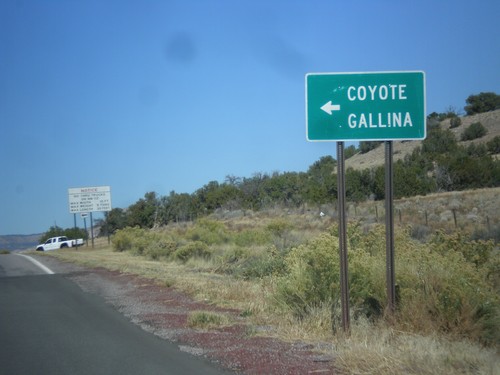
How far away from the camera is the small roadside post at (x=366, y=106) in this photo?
29.7 feet

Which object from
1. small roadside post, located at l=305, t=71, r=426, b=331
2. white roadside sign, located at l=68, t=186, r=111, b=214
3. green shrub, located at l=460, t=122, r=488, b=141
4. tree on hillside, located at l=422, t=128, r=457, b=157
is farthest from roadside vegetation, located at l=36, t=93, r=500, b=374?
green shrub, located at l=460, t=122, r=488, b=141

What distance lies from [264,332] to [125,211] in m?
76.5

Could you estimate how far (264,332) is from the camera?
390 inches

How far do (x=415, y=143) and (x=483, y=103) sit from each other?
1907 cm

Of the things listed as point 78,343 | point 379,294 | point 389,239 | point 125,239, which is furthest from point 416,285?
point 125,239

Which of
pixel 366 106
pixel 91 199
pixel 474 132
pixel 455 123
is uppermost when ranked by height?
pixel 455 123

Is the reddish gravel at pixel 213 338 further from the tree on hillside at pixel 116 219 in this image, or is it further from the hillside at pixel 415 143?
the tree on hillside at pixel 116 219

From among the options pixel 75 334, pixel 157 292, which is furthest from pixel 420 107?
pixel 157 292

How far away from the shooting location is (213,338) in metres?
9.62

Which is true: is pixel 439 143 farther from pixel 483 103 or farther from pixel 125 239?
pixel 125 239

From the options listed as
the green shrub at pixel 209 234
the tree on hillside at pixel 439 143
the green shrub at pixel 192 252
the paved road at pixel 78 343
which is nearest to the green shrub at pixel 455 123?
the tree on hillside at pixel 439 143

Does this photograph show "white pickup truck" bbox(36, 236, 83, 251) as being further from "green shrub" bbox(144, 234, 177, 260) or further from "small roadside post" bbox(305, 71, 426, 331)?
"small roadside post" bbox(305, 71, 426, 331)

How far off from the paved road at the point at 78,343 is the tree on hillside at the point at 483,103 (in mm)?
79224

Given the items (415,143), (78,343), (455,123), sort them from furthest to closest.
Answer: (455,123) → (415,143) → (78,343)
